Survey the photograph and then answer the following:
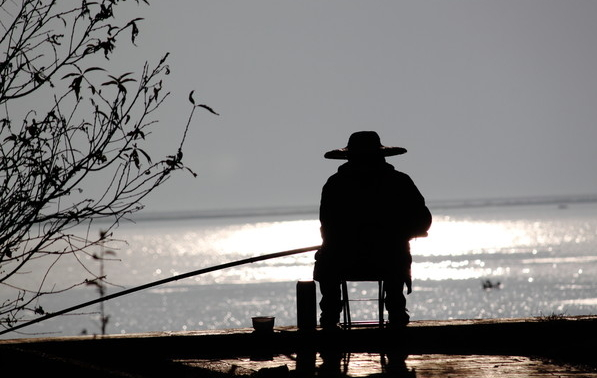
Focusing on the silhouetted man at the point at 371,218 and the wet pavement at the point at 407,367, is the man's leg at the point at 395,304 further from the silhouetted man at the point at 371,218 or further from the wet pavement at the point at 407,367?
the wet pavement at the point at 407,367

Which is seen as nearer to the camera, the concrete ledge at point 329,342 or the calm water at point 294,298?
the concrete ledge at point 329,342

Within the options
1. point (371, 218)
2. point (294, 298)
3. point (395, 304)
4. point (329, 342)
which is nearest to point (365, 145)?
point (371, 218)

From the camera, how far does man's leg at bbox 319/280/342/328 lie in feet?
23.9

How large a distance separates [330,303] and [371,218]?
30.9 inches

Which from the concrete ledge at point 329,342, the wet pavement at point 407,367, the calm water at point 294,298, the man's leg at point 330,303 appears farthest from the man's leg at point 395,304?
the calm water at point 294,298

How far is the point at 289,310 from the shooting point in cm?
6312

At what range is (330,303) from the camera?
7371 millimetres

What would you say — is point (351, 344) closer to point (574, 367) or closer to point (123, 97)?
point (574, 367)

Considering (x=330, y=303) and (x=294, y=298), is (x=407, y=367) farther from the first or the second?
(x=294, y=298)

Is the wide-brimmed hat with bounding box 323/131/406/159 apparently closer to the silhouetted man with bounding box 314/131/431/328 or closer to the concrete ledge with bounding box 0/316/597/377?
the silhouetted man with bounding box 314/131/431/328

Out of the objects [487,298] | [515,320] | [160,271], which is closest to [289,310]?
[487,298]

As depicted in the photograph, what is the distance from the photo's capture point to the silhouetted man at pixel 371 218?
711 cm

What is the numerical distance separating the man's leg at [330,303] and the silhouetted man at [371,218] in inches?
1.1

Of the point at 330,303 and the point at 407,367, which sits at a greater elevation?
the point at 330,303
